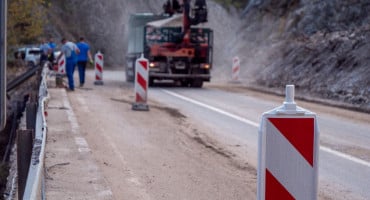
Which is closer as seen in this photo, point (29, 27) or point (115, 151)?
point (115, 151)

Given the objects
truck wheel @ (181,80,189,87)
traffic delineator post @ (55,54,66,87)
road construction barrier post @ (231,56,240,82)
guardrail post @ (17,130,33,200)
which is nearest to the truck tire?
truck wheel @ (181,80,189,87)

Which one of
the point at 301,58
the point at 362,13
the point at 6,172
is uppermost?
the point at 362,13

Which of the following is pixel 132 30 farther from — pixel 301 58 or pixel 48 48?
pixel 301 58

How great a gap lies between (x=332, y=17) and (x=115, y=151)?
22.7m

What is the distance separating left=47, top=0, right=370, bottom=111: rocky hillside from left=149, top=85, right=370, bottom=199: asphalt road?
245 centimetres

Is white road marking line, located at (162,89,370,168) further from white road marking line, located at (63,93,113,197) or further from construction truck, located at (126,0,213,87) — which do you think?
white road marking line, located at (63,93,113,197)

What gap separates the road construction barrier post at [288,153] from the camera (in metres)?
4.65

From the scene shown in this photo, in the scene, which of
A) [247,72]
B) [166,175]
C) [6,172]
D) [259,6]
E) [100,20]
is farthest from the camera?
[100,20]

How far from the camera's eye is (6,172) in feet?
39.2

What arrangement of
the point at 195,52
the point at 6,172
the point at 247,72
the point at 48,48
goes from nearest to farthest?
the point at 6,172
the point at 195,52
the point at 48,48
the point at 247,72

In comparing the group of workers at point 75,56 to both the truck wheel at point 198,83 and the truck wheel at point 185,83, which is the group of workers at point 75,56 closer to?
the truck wheel at point 198,83

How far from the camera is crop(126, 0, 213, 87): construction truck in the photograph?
90.0ft

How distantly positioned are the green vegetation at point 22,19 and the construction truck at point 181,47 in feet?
16.7

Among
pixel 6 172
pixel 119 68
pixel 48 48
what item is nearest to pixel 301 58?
pixel 48 48
